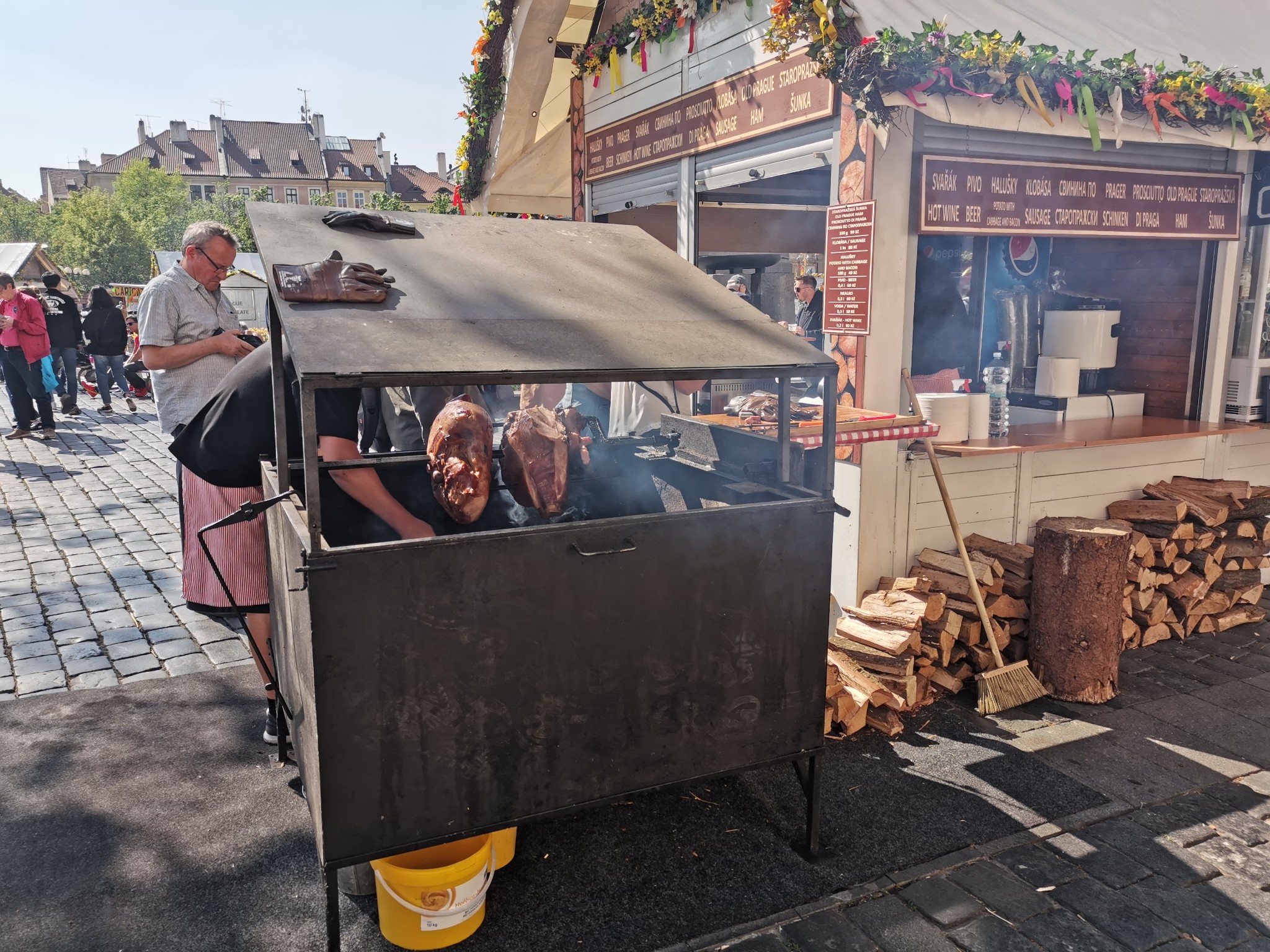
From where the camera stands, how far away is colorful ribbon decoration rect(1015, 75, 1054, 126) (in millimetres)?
4213

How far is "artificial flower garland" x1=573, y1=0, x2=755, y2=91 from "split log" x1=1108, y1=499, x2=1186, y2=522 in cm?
396

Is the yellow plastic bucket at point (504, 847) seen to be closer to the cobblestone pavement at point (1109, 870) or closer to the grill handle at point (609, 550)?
the cobblestone pavement at point (1109, 870)

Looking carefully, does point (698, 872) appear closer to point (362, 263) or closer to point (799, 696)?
point (799, 696)

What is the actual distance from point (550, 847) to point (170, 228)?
7167cm

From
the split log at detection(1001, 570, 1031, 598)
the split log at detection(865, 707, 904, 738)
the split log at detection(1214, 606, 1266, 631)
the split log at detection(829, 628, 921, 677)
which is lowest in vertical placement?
the split log at detection(865, 707, 904, 738)

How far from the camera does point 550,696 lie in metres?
2.68

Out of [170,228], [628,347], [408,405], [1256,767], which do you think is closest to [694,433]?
[628,347]

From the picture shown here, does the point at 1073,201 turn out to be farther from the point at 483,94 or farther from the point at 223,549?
the point at 483,94

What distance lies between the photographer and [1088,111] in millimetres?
4406

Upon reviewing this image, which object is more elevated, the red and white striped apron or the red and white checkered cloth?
the red and white checkered cloth

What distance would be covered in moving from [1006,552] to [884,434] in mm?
1447

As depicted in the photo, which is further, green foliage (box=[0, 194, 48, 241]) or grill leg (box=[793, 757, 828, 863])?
green foliage (box=[0, 194, 48, 241])

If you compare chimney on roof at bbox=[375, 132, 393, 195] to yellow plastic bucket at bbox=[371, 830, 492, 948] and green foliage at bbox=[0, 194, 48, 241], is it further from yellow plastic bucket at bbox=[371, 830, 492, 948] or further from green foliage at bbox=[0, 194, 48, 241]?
yellow plastic bucket at bbox=[371, 830, 492, 948]

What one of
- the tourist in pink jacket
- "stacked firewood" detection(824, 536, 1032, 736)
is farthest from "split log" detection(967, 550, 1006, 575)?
the tourist in pink jacket
